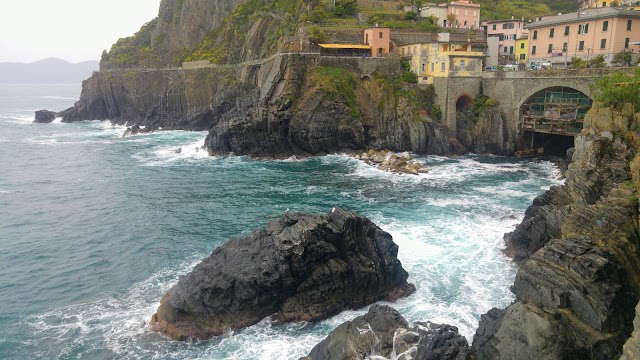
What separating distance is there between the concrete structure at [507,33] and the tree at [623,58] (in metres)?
29.3

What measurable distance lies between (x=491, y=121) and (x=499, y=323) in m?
51.3

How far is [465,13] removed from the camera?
9275 centimetres

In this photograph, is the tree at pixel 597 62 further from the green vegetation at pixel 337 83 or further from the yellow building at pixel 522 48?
the green vegetation at pixel 337 83

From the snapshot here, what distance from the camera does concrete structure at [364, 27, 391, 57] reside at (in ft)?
252

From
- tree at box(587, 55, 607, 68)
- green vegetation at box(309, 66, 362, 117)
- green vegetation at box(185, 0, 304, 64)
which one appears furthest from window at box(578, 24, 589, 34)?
green vegetation at box(185, 0, 304, 64)

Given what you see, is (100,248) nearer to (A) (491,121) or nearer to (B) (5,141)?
(A) (491,121)

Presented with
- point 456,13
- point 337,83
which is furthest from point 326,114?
point 456,13

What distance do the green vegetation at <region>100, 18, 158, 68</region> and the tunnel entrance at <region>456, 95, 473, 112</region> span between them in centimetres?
8197

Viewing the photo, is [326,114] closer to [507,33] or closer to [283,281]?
[283,281]

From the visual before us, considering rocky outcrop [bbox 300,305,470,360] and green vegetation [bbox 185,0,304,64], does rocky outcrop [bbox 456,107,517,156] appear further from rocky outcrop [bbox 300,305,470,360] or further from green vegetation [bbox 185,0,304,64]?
rocky outcrop [bbox 300,305,470,360]

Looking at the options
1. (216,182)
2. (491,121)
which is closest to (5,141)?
(216,182)

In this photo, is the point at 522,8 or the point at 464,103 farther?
the point at 522,8

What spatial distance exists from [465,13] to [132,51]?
93.0 meters

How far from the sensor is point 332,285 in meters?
27.2
